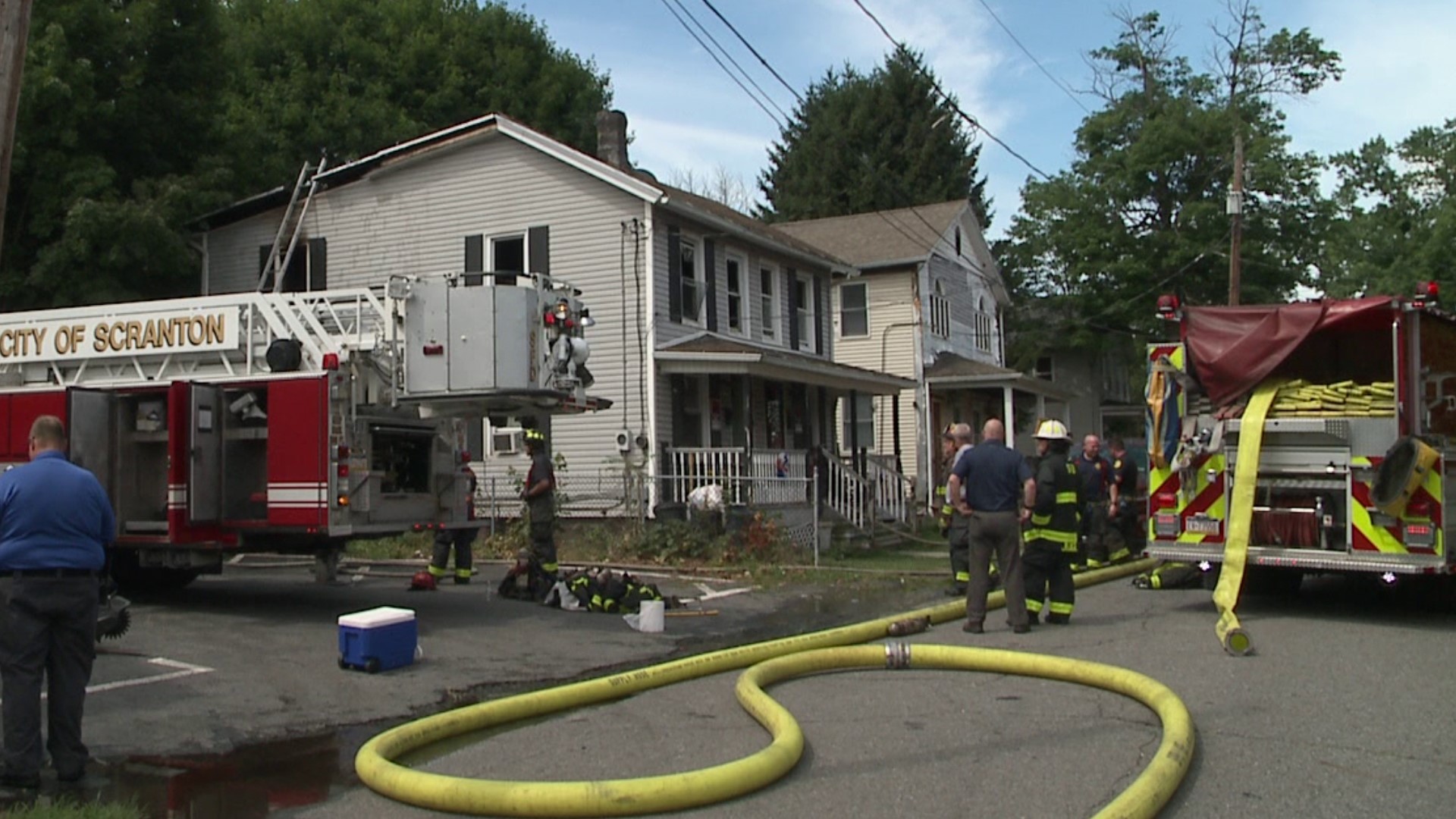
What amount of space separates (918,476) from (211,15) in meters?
18.0

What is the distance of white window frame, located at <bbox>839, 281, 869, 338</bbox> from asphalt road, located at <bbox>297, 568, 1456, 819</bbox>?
2164cm

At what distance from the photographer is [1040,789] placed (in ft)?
18.9

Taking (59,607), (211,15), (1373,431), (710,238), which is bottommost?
(59,607)

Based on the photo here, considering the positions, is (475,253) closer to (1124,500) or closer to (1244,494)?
(1124,500)

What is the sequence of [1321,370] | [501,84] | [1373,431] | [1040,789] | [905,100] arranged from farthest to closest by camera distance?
[905,100], [501,84], [1321,370], [1373,431], [1040,789]

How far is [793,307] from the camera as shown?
2555 cm

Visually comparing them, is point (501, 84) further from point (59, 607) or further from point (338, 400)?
point (59, 607)

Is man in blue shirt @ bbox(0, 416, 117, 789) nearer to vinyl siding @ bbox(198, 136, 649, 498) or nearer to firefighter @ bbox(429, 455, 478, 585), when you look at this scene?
firefighter @ bbox(429, 455, 478, 585)

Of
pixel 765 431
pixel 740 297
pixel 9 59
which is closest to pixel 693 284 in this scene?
pixel 740 297

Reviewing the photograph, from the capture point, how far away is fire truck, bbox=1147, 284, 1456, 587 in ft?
35.4

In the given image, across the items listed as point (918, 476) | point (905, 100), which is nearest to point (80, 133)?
point (918, 476)

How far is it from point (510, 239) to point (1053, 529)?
13.4m

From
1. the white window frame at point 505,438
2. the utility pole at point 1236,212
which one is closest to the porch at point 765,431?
the white window frame at point 505,438

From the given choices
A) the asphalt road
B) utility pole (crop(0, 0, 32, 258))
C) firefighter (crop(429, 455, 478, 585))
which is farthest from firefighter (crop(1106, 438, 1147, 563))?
utility pole (crop(0, 0, 32, 258))
